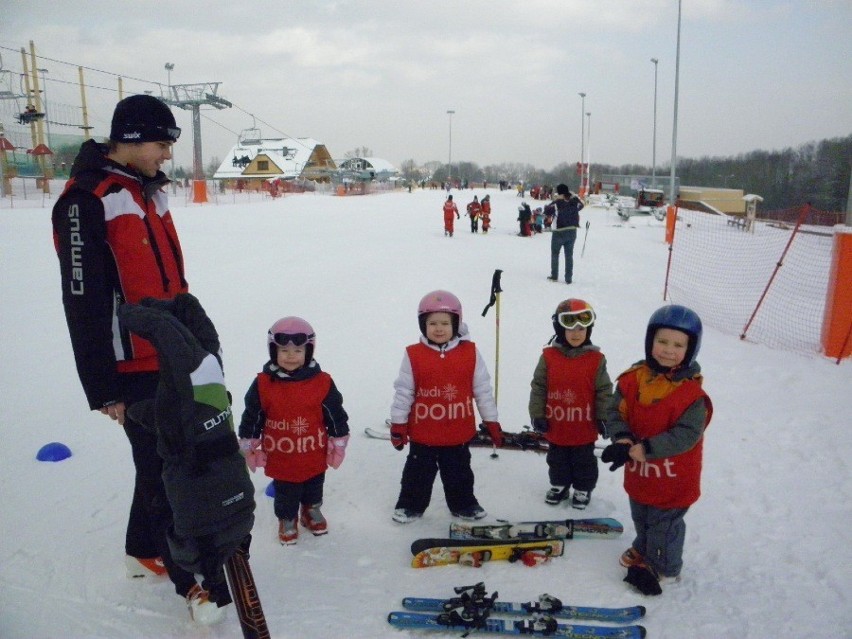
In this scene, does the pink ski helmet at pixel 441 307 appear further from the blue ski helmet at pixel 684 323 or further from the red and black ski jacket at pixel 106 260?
the red and black ski jacket at pixel 106 260

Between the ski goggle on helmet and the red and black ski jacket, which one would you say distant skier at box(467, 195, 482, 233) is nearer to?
the ski goggle on helmet

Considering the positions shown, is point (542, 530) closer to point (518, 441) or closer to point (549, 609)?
point (549, 609)

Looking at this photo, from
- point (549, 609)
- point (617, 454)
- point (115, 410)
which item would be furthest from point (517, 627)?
point (115, 410)

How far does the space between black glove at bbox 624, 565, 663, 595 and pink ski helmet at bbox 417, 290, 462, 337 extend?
1656 millimetres

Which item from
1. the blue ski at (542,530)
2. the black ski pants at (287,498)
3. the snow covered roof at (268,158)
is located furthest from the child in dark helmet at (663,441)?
the snow covered roof at (268,158)

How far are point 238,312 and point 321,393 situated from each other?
6300mm

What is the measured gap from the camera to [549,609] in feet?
9.14

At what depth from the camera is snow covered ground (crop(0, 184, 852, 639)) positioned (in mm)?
2799

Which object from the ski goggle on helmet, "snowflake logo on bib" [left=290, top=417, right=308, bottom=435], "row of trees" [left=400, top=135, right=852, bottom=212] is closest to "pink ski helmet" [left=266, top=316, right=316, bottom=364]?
"snowflake logo on bib" [left=290, top=417, right=308, bottom=435]

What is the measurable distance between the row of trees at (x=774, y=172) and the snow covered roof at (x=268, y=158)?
33.5m

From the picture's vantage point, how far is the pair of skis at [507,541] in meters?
3.23

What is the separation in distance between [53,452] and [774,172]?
2386 inches

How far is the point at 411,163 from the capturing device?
12650 centimetres

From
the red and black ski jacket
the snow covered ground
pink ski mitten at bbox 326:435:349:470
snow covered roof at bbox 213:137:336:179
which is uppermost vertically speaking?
snow covered roof at bbox 213:137:336:179
